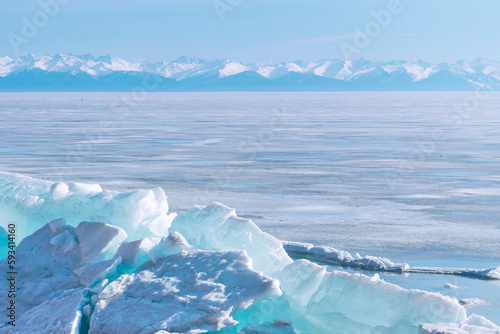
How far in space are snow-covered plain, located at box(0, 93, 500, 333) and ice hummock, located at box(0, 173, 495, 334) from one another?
0.04 feet

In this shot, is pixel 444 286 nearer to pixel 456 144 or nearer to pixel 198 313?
pixel 198 313

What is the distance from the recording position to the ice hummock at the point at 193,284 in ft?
15.0

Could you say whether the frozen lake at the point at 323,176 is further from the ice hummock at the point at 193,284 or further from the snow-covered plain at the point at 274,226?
the ice hummock at the point at 193,284

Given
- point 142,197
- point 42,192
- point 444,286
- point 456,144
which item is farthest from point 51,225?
point 456,144

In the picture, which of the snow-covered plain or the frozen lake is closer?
the snow-covered plain

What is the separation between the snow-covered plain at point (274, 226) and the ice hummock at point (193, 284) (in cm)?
1

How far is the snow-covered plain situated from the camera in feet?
15.6

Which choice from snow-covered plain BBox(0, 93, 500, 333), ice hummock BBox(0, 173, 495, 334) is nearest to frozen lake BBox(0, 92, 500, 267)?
snow-covered plain BBox(0, 93, 500, 333)

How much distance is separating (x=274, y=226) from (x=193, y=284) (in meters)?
4.15

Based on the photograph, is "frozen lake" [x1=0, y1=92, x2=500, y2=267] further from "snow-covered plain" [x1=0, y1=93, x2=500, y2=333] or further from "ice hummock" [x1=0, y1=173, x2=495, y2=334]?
"ice hummock" [x1=0, y1=173, x2=495, y2=334]

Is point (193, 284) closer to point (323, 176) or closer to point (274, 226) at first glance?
point (274, 226)

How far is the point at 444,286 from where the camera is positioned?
6.44m

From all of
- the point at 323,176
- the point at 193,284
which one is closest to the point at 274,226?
the point at 193,284

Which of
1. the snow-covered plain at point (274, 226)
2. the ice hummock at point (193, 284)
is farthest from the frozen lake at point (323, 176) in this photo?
the ice hummock at point (193, 284)
